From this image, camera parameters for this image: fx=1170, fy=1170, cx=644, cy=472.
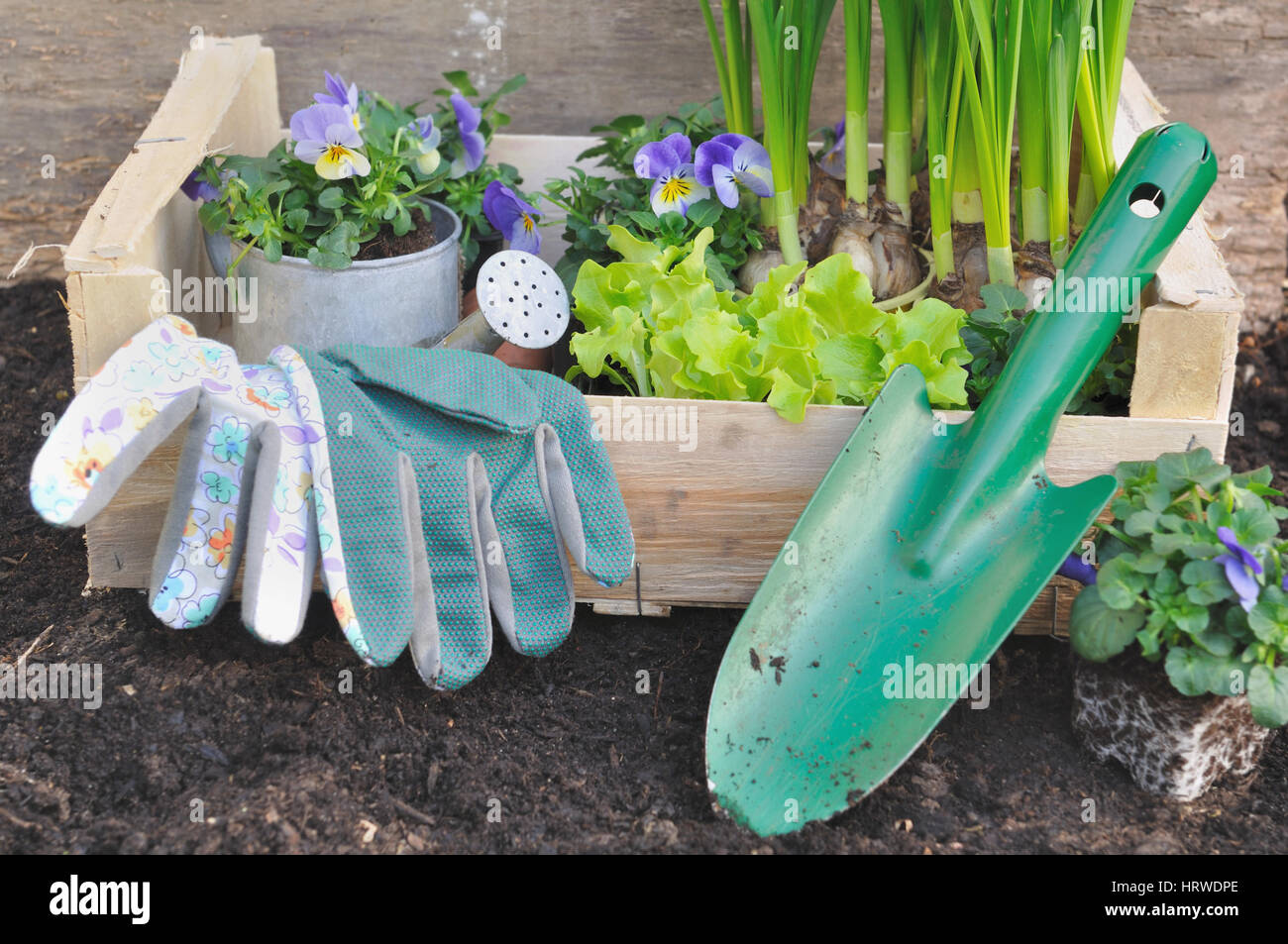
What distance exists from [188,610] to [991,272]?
3.93 feet

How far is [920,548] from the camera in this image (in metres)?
1.43

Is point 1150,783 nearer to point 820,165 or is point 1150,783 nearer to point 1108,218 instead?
point 1108,218

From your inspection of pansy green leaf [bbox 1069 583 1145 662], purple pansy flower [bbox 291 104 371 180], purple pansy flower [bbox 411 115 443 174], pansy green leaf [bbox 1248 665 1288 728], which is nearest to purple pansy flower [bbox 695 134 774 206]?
purple pansy flower [bbox 411 115 443 174]

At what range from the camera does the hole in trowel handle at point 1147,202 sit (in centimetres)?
145

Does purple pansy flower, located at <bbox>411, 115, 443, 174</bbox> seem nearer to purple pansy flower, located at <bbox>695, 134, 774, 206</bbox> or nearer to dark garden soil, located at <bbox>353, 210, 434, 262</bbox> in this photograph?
dark garden soil, located at <bbox>353, 210, 434, 262</bbox>

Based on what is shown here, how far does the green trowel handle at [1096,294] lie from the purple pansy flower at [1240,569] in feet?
0.87

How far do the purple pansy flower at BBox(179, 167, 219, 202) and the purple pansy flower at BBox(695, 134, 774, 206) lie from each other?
722 millimetres

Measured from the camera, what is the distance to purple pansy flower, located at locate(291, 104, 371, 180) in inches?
64.4

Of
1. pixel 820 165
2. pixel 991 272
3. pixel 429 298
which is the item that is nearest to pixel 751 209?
pixel 820 165

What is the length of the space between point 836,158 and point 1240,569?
106 centimetres

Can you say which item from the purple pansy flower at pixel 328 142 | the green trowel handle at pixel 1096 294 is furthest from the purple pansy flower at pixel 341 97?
the green trowel handle at pixel 1096 294

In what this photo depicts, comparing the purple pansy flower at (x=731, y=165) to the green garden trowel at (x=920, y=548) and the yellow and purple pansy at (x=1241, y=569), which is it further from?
the yellow and purple pansy at (x=1241, y=569)

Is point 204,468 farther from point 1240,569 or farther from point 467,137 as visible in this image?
point 1240,569

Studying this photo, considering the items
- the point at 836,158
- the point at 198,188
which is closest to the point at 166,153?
the point at 198,188
